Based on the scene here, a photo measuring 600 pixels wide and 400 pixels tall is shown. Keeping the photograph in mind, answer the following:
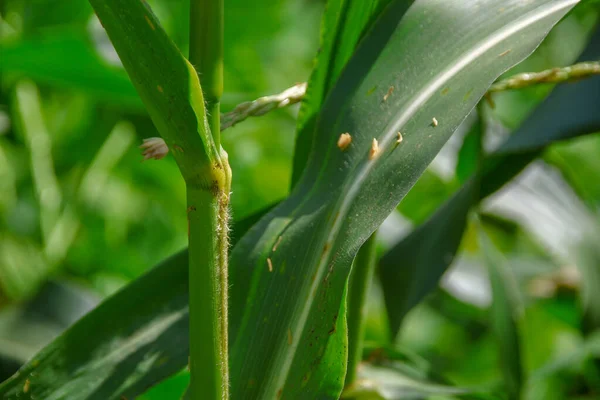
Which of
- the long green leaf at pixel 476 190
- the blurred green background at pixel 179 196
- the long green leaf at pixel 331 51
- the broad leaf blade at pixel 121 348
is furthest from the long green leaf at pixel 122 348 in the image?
the blurred green background at pixel 179 196

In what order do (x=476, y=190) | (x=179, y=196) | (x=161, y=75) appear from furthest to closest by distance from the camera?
(x=179, y=196)
(x=476, y=190)
(x=161, y=75)

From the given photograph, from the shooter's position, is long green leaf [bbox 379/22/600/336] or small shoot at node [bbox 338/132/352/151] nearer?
small shoot at node [bbox 338/132/352/151]

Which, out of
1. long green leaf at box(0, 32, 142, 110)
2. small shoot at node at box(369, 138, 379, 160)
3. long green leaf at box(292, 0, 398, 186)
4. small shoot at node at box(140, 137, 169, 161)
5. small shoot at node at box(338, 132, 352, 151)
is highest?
long green leaf at box(0, 32, 142, 110)

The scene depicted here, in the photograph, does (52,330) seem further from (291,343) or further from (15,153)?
(15,153)

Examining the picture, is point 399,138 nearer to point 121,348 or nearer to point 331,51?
point 331,51

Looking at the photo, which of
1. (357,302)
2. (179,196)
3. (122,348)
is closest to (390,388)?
(357,302)

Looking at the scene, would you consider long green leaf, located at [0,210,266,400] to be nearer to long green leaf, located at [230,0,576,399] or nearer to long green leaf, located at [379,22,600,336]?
long green leaf, located at [230,0,576,399]

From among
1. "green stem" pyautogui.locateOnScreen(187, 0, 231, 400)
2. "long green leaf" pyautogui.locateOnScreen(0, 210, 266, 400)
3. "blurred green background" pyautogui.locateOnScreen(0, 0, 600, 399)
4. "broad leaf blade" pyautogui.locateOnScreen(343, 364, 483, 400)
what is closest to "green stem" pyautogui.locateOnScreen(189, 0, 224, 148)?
"green stem" pyautogui.locateOnScreen(187, 0, 231, 400)
